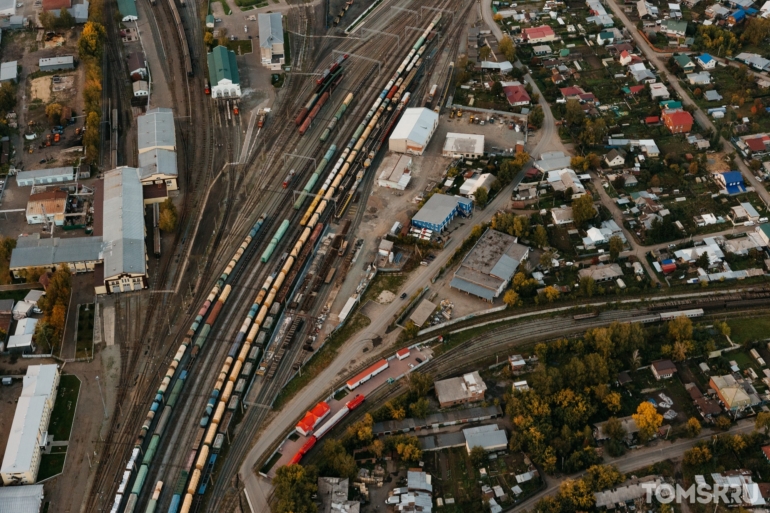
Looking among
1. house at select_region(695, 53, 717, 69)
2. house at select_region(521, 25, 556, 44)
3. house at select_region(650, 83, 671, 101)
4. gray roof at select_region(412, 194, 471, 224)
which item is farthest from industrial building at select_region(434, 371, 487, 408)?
house at select_region(695, 53, 717, 69)

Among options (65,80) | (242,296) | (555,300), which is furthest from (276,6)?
(555,300)

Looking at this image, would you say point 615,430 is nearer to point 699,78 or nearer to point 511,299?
point 511,299

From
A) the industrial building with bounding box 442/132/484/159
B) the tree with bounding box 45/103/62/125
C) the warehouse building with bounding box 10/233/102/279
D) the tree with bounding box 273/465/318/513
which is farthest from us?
the tree with bounding box 45/103/62/125

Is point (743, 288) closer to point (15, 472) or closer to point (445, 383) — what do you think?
point (445, 383)

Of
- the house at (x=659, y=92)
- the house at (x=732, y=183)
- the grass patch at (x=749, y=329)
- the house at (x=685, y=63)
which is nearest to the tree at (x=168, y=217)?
the grass patch at (x=749, y=329)

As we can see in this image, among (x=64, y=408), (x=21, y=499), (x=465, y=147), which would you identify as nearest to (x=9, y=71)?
(x=64, y=408)

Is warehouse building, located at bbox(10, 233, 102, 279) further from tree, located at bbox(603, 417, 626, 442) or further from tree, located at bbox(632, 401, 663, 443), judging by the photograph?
tree, located at bbox(632, 401, 663, 443)
